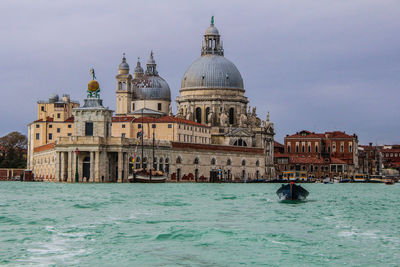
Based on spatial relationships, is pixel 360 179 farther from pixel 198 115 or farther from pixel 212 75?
pixel 212 75

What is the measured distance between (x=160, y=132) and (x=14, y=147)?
129 feet

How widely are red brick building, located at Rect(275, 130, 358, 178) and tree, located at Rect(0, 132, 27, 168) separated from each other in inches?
1756

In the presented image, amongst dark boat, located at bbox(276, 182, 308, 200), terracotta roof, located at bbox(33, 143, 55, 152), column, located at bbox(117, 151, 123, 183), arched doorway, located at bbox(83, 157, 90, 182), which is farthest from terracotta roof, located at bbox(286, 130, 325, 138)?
dark boat, located at bbox(276, 182, 308, 200)

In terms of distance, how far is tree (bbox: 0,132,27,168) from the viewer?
4892 inches

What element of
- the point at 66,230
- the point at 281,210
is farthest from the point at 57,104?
the point at 66,230

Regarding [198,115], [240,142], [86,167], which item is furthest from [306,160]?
[86,167]

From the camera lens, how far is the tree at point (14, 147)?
124250 millimetres

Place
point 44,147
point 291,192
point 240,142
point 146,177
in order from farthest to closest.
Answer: point 240,142, point 44,147, point 146,177, point 291,192

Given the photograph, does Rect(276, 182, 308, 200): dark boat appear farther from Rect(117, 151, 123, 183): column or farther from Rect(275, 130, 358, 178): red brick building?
Rect(275, 130, 358, 178): red brick building

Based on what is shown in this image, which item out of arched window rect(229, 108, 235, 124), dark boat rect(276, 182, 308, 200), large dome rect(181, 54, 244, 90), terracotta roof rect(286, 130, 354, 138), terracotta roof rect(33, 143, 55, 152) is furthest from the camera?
terracotta roof rect(286, 130, 354, 138)

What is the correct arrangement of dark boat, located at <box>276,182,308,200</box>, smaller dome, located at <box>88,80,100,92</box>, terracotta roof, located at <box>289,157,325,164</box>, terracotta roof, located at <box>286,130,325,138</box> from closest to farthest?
dark boat, located at <box>276,182,308,200</box>
smaller dome, located at <box>88,80,100,92</box>
terracotta roof, located at <box>289,157,325,164</box>
terracotta roof, located at <box>286,130,325,138</box>

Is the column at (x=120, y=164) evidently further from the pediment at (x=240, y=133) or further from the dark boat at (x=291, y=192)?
the dark boat at (x=291, y=192)

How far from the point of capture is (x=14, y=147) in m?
134

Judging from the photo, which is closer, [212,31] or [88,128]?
[88,128]
